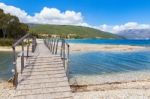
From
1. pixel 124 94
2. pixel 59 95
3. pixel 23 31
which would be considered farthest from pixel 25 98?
pixel 23 31

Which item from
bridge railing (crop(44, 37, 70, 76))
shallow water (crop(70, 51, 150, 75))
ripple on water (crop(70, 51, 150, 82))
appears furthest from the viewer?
shallow water (crop(70, 51, 150, 75))

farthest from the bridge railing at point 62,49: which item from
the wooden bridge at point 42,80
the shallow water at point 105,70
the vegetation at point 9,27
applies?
the vegetation at point 9,27

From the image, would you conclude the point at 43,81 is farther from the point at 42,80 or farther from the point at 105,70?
the point at 105,70

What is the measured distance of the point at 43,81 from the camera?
1534 cm

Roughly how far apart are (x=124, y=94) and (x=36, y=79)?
543 centimetres

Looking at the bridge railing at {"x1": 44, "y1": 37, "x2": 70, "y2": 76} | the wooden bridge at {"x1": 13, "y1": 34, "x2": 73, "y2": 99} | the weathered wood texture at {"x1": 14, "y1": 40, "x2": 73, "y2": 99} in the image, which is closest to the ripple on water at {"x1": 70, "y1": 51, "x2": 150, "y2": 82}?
the bridge railing at {"x1": 44, "y1": 37, "x2": 70, "y2": 76}

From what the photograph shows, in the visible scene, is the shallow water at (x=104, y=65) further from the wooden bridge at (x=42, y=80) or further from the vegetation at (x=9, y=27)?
the vegetation at (x=9, y=27)

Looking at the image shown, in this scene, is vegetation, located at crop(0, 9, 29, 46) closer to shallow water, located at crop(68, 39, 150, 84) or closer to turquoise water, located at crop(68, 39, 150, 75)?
turquoise water, located at crop(68, 39, 150, 75)

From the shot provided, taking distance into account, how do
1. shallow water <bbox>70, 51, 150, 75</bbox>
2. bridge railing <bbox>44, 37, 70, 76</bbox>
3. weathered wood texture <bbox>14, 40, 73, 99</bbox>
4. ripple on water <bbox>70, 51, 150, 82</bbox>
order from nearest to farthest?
weathered wood texture <bbox>14, 40, 73, 99</bbox> → bridge railing <bbox>44, 37, 70, 76</bbox> → ripple on water <bbox>70, 51, 150, 82</bbox> → shallow water <bbox>70, 51, 150, 75</bbox>

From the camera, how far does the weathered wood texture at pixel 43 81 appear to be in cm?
1427

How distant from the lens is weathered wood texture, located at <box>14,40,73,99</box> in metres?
14.3

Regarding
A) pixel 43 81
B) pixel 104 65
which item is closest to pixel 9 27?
pixel 104 65

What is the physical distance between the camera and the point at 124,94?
16.0 m

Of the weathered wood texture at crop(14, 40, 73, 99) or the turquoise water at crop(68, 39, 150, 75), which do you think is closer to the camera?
the weathered wood texture at crop(14, 40, 73, 99)
